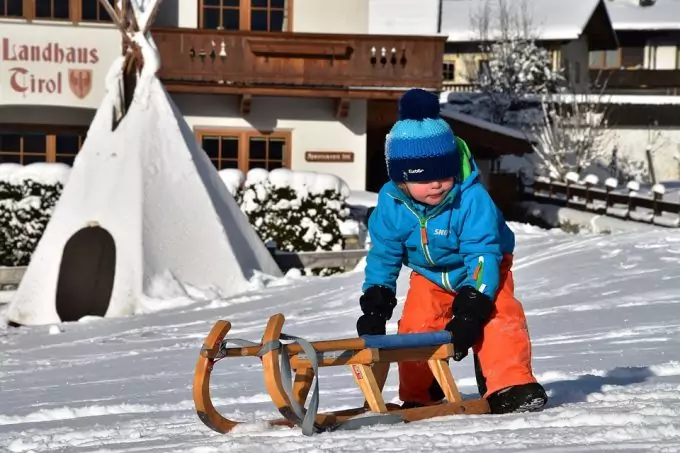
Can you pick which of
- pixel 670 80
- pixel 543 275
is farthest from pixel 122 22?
pixel 670 80

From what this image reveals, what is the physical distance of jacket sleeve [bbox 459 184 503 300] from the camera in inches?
152

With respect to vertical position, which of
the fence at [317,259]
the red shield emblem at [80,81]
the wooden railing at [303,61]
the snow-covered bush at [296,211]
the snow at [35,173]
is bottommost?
the fence at [317,259]

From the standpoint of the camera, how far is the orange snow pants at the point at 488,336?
395cm

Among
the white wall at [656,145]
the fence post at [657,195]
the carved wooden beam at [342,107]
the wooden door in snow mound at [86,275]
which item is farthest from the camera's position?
the white wall at [656,145]

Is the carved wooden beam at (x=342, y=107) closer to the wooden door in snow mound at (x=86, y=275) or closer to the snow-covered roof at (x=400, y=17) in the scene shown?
the snow-covered roof at (x=400, y=17)

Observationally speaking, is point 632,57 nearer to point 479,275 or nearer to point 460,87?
point 460,87

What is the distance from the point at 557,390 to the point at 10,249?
33.4 feet

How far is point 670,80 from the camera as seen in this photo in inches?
1720

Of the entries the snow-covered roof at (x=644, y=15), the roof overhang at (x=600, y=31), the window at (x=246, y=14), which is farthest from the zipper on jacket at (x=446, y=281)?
the snow-covered roof at (x=644, y=15)

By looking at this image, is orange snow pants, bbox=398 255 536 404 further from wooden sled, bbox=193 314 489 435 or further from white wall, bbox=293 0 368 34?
white wall, bbox=293 0 368 34

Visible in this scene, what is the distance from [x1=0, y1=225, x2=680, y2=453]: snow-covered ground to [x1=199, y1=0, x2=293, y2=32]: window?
9.16 metres

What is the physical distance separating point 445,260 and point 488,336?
0.34m

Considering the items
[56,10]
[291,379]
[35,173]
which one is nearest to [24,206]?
[35,173]

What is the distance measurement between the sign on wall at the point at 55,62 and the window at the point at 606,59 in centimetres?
3162
